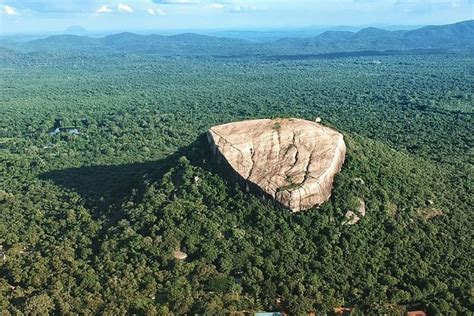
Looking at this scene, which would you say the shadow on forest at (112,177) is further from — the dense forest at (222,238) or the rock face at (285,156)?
the rock face at (285,156)

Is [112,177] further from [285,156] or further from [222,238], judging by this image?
[285,156]

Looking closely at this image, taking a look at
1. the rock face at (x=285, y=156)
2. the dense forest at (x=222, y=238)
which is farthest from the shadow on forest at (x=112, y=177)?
the rock face at (x=285, y=156)

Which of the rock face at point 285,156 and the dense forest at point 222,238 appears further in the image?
the rock face at point 285,156

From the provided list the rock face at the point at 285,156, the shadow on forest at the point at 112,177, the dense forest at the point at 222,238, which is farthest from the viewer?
the shadow on forest at the point at 112,177

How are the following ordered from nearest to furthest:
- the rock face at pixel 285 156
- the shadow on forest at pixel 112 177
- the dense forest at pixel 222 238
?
the dense forest at pixel 222 238
the rock face at pixel 285 156
the shadow on forest at pixel 112 177

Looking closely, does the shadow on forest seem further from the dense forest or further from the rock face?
the rock face
